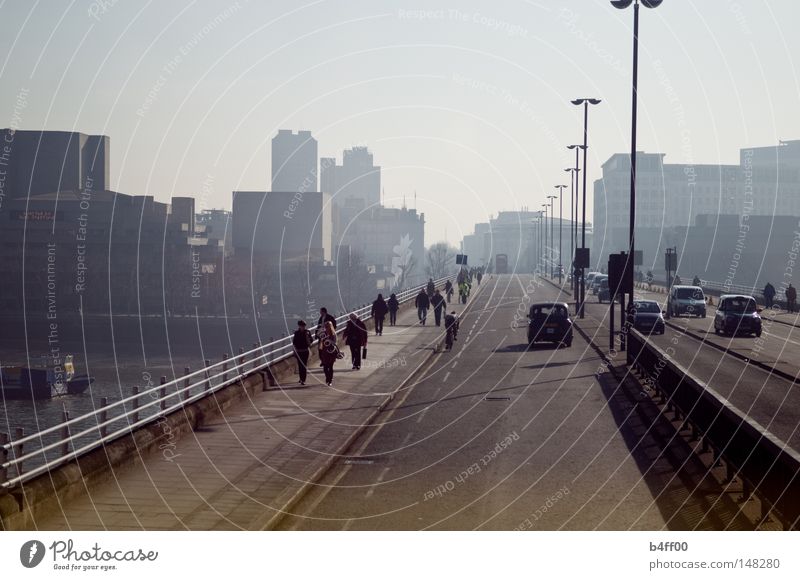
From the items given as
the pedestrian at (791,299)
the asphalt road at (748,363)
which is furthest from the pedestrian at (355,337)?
the pedestrian at (791,299)

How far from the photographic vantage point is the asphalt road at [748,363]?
24172 mm

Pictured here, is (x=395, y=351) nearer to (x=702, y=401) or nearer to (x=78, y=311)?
(x=702, y=401)

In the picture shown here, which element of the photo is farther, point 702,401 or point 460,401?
point 460,401

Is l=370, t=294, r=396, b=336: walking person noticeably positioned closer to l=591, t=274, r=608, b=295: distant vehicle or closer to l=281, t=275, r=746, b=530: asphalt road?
l=281, t=275, r=746, b=530: asphalt road

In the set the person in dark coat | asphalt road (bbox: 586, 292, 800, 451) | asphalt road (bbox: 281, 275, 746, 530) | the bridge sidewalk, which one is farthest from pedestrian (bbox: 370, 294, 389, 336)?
the person in dark coat

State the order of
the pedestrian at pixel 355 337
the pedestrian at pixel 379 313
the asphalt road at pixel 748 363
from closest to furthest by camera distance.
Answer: the asphalt road at pixel 748 363
the pedestrian at pixel 355 337
the pedestrian at pixel 379 313

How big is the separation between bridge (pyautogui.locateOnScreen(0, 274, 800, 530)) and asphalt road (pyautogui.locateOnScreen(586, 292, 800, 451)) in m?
0.18

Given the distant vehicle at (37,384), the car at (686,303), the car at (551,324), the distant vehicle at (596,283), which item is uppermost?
the car at (551,324)

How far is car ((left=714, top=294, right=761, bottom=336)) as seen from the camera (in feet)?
165

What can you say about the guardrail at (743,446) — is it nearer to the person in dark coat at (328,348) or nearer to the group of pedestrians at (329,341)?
the person in dark coat at (328,348)

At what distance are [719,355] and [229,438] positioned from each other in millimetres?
24704

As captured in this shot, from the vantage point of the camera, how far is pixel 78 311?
167125 mm

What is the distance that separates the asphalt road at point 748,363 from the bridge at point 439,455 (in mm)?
176

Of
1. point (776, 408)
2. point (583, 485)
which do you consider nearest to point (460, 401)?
point (776, 408)
